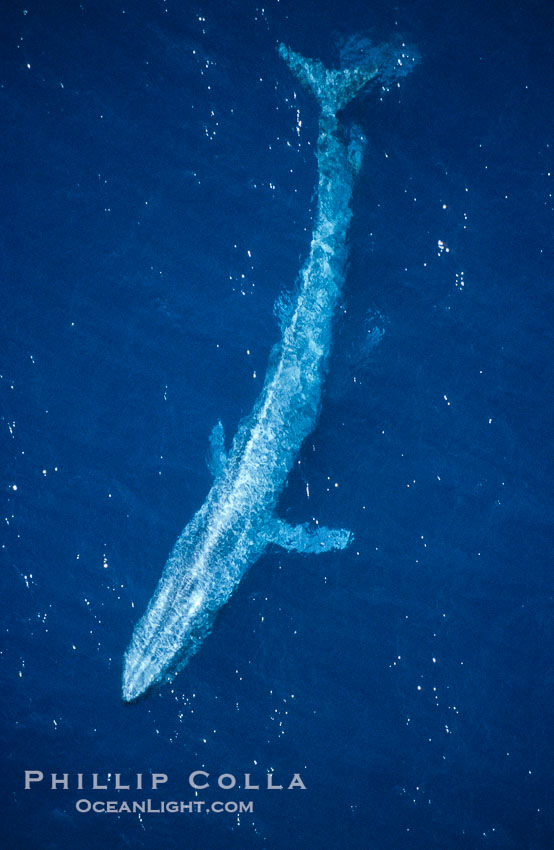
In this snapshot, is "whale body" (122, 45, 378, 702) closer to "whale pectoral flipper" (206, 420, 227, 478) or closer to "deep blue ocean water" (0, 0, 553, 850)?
"whale pectoral flipper" (206, 420, 227, 478)

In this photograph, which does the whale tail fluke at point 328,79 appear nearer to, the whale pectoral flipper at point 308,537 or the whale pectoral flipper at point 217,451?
the whale pectoral flipper at point 217,451

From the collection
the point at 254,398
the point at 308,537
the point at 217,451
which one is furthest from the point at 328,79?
the point at 308,537

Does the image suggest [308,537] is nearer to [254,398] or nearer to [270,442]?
[270,442]

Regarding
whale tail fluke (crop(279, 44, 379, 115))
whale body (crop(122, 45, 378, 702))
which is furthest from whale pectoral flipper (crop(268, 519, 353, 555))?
whale tail fluke (crop(279, 44, 379, 115))

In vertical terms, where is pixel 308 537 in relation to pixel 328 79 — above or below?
below

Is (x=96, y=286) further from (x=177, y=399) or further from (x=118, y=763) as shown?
(x=118, y=763)

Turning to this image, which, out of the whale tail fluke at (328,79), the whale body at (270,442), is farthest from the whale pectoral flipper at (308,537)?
the whale tail fluke at (328,79)
